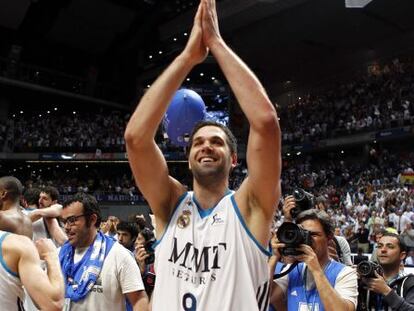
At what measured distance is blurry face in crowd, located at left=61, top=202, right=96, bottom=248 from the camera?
391 centimetres

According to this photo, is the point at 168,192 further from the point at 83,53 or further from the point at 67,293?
the point at 83,53

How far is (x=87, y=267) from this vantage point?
3.72 meters

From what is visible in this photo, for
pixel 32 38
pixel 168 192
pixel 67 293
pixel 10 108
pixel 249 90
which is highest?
pixel 32 38

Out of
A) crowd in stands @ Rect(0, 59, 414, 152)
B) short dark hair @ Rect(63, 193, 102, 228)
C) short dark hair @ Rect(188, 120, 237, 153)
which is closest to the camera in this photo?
short dark hair @ Rect(188, 120, 237, 153)

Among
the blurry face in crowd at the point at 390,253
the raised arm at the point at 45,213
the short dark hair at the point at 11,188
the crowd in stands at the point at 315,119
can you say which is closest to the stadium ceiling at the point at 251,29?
the crowd in stands at the point at 315,119

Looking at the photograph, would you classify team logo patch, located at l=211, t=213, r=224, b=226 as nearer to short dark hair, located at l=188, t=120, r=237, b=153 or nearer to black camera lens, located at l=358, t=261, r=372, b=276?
short dark hair, located at l=188, t=120, r=237, b=153

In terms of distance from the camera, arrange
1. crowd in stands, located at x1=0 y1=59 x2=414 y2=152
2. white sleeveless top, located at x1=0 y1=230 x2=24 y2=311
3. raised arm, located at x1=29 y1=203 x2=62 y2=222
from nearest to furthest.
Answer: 1. white sleeveless top, located at x1=0 y1=230 x2=24 y2=311
2. raised arm, located at x1=29 y1=203 x2=62 y2=222
3. crowd in stands, located at x1=0 y1=59 x2=414 y2=152

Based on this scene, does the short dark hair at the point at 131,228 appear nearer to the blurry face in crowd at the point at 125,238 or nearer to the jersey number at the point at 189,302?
the blurry face in crowd at the point at 125,238

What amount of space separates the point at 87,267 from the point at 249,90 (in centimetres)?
217

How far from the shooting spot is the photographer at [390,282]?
11.7 ft

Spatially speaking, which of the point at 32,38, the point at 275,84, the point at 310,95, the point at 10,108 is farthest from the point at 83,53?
the point at 310,95

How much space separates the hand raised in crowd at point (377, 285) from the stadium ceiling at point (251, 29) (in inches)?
871

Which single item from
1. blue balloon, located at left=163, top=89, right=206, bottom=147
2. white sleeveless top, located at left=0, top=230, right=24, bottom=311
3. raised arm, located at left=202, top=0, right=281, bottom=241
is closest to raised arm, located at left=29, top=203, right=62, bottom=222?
blue balloon, located at left=163, top=89, right=206, bottom=147

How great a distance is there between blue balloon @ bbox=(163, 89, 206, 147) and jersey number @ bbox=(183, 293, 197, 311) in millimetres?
1690
